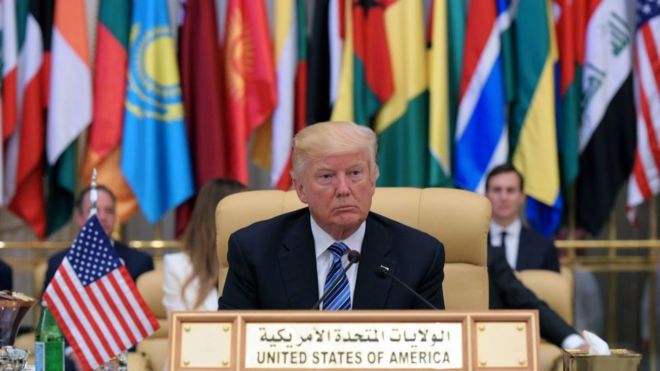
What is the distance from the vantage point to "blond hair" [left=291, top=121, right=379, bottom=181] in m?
3.36

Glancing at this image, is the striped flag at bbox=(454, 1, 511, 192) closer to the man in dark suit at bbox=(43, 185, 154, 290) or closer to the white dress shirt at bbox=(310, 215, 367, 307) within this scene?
the man in dark suit at bbox=(43, 185, 154, 290)

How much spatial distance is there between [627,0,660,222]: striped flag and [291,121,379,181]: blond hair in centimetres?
424

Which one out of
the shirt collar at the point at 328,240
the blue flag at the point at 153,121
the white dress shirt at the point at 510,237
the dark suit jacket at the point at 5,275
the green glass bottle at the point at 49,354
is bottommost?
the green glass bottle at the point at 49,354

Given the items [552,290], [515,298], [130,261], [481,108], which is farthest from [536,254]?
[130,261]

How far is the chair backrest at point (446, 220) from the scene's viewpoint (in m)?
3.92

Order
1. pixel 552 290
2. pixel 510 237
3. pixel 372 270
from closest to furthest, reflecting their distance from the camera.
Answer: pixel 372 270
pixel 552 290
pixel 510 237

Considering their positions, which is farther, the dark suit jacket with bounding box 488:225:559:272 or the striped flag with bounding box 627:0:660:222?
the striped flag with bounding box 627:0:660:222

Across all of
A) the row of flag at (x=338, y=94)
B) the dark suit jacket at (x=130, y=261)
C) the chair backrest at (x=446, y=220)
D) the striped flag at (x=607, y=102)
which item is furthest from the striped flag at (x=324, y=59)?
the chair backrest at (x=446, y=220)

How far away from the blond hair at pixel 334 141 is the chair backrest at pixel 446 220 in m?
0.53

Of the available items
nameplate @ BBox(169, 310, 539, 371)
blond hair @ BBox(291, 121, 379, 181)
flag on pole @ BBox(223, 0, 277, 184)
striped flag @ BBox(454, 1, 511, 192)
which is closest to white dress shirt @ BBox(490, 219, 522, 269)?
striped flag @ BBox(454, 1, 511, 192)

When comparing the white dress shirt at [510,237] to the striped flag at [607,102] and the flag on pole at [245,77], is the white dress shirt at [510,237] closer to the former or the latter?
the striped flag at [607,102]

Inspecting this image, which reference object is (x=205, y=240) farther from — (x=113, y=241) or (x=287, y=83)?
(x=287, y=83)

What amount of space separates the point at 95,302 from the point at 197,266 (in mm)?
1216

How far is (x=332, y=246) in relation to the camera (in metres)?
3.54
